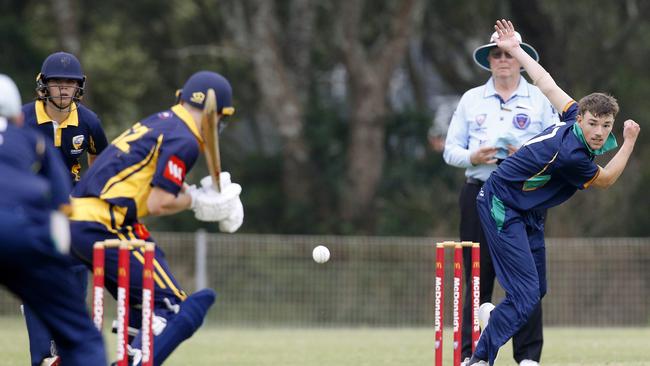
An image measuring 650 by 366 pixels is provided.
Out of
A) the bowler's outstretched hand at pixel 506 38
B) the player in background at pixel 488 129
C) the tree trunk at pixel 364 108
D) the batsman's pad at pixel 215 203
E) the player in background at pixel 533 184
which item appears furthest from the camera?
the tree trunk at pixel 364 108

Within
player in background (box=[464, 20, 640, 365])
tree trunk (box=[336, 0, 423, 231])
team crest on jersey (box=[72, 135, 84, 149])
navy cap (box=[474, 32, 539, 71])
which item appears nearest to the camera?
player in background (box=[464, 20, 640, 365])

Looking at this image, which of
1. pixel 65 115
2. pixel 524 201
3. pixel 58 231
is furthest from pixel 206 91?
pixel 524 201

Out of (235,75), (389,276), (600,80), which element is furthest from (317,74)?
(389,276)

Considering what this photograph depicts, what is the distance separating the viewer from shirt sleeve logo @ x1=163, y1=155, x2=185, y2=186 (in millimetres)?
6523

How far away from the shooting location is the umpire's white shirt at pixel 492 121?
9.05 metres

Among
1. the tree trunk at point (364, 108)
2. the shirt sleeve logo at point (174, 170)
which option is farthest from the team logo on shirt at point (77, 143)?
the tree trunk at point (364, 108)

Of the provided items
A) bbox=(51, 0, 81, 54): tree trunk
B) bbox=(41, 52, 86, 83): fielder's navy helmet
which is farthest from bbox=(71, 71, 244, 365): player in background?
bbox=(51, 0, 81, 54): tree trunk

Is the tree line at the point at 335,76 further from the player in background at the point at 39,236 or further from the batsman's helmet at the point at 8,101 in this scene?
the batsman's helmet at the point at 8,101

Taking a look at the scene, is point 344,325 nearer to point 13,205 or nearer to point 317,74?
point 317,74

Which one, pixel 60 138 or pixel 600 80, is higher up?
pixel 600 80

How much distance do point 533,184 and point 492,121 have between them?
4.14 ft

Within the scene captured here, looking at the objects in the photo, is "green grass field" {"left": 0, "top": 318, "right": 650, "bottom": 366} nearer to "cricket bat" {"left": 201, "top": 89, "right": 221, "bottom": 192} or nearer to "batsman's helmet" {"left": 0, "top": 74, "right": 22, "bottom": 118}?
"cricket bat" {"left": 201, "top": 89, "right": 221, "bottom": 192}

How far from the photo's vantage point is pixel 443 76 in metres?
25.5

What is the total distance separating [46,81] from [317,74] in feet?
57.1
